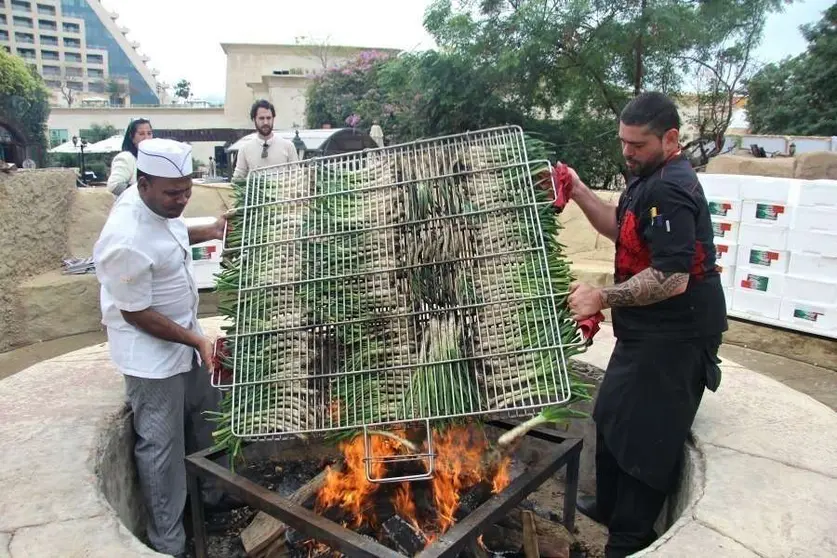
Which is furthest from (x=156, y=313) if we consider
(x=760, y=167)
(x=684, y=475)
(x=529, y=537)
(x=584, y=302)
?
(x=760, y=167)

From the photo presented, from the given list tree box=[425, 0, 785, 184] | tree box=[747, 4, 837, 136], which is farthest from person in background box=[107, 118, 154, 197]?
tree box=[747, 4, 837, 136]

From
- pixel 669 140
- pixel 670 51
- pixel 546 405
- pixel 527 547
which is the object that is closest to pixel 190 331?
pixel 546 405

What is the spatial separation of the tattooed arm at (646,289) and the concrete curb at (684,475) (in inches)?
28.1

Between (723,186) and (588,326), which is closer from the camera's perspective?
(588,326)

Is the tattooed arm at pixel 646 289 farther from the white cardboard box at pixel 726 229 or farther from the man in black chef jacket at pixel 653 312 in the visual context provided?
the white cardboard box at pixel 726 229

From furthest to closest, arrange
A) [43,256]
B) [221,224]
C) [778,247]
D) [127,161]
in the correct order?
[43,256] → [778,247] → [127,161] → [221,224]

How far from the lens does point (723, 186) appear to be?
603 cm

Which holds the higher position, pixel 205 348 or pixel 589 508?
pixel 205 348

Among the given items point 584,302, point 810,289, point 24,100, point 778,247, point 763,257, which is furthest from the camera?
point 24,100

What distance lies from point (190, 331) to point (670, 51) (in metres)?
13.9

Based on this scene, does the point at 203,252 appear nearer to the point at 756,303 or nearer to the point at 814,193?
the point at 756,303

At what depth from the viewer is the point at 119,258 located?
234 cm

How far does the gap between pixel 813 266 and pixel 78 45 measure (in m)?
106

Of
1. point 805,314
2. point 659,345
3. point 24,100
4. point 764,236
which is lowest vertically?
point 805,314
